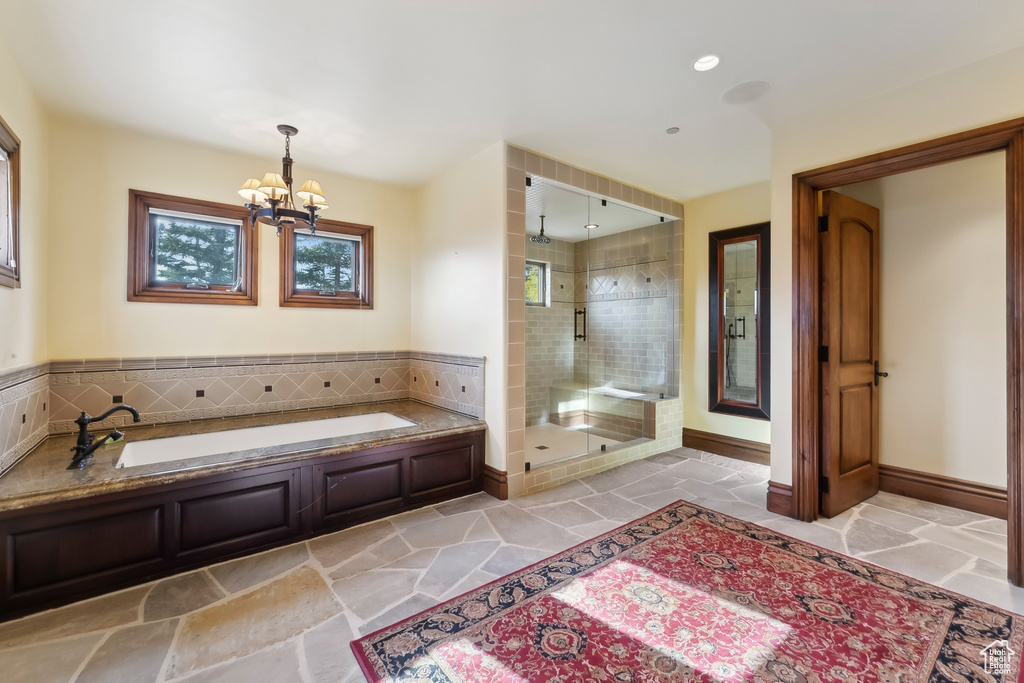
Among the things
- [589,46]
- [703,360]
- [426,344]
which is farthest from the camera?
[703,360]

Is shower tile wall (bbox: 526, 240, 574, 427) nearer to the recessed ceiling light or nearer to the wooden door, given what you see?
the recessed ceiling light

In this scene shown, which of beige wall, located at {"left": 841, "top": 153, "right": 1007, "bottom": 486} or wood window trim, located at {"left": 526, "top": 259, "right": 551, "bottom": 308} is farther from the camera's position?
wood window trim, located at {"left": 526, "top": 259, "right": 551, "bottom": 308}

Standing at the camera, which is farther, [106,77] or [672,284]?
[672,284]

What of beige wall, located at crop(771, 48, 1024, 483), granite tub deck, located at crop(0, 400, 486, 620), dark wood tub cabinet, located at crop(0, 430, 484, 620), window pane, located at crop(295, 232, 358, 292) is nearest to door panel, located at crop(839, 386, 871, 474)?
beige wall, located at crop(771, 48, 1024, 483)

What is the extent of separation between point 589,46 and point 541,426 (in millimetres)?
2827

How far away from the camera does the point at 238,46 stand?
2.16m

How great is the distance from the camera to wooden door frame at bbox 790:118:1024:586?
2193 millimetres

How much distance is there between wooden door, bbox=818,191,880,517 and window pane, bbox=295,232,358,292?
399 centimetres

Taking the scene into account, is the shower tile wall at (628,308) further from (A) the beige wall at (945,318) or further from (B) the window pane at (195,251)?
(B) the window pane at (195,251)

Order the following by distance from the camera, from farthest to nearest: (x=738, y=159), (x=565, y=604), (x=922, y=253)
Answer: (x=738, y=159)
(x=922, y=253)
(x=565, y=604)

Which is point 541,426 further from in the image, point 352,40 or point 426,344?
point 352,40

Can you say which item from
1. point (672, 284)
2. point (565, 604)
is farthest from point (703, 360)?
point (565, 604)

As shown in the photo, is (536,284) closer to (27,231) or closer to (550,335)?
(550,335)
